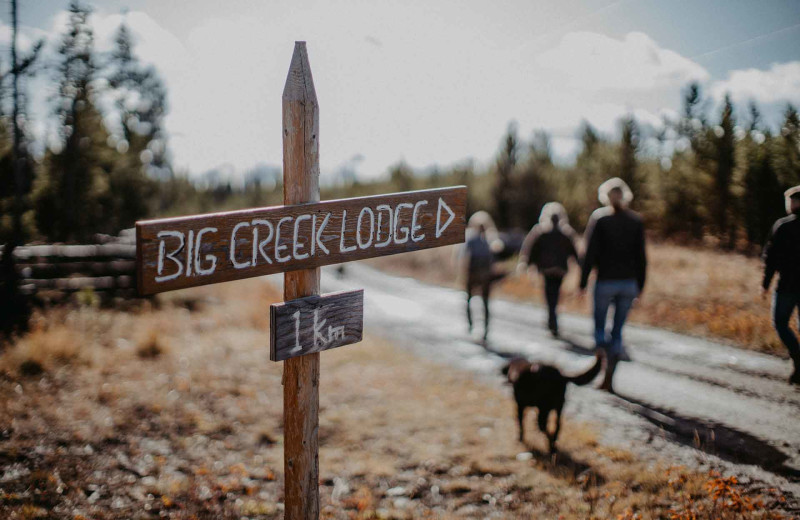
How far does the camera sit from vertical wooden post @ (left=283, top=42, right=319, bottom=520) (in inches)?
83.8

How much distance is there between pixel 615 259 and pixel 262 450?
154 inches

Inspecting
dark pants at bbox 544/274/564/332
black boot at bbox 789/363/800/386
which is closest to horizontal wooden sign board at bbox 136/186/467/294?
black boot at bbox 789/363/800/386

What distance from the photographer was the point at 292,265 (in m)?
2.06

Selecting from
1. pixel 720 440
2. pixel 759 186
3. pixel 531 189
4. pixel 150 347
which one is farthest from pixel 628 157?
pixel 150 347

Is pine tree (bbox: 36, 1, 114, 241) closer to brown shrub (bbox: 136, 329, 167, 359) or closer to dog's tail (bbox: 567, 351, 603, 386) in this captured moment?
brown shrub (bbox: 136, 329, 167, 359)

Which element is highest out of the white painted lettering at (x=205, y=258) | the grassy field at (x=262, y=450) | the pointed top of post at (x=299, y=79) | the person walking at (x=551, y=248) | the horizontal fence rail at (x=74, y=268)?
the pointed top of post at (x=299, y=79)

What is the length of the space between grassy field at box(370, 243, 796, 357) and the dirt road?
0.51 meters

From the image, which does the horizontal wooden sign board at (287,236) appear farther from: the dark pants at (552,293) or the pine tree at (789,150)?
the pine tree at (789,150)

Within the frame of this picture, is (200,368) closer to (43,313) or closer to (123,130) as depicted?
(43,313)

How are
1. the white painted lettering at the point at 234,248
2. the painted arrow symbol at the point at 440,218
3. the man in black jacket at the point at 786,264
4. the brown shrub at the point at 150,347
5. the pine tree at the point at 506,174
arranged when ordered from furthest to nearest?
1. the pine tree at the point at 506,174
2. the brown shrub at the point at 150,347
3. the man in black jacket at the point at 786,264
4. the painted arrow symbol at the point at 440,218
5. the white painted lettering at the point at 234,248

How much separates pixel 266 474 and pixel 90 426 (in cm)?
166

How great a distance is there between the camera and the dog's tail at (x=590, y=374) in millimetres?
3674

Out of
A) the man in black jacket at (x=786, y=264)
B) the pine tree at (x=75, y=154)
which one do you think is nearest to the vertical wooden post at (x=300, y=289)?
the man in black jacket at (x=786, y=264)

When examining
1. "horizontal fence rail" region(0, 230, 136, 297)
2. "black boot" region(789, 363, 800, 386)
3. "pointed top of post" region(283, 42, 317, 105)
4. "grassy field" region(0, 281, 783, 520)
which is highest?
"pointed top of post" region(283, 42, 317, 105)
